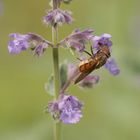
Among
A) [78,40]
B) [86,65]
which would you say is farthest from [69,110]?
[78,40]

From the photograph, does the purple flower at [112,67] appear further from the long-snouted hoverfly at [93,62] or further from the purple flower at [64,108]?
the purple flower at [64,108]

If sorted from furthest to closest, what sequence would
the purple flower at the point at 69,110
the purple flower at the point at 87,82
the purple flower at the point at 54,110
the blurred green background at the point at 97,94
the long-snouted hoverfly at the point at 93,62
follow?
1. the blurred green background at the point at 97,94
2. the purple flower at the point at 87,82
3. the long-snouted hoverfly at the point at 93,62
4. the purple flower at the point at 54,110
5. the purple flower at the point at 69,110

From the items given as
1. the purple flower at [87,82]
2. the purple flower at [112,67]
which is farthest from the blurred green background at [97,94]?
the purple flower at [112,67]

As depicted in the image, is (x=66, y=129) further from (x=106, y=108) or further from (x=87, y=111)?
(x=87, y=111)

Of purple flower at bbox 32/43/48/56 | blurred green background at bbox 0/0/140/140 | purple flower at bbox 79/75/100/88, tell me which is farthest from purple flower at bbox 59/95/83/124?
blurred green background at bbox 0/0/140/140

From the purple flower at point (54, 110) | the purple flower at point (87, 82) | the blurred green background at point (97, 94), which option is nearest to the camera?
the purple flower at point (54, 110)

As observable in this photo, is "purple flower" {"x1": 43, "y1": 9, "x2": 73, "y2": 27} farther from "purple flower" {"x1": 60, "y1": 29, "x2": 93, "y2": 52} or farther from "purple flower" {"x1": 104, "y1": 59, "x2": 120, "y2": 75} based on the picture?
"purple flower" {"x1": 104, "y1": 59, "x2": 120, "y2": 75}

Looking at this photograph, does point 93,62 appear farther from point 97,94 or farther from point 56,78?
point 97,94
